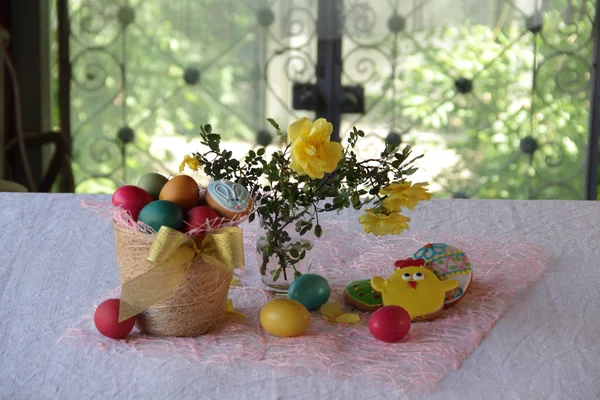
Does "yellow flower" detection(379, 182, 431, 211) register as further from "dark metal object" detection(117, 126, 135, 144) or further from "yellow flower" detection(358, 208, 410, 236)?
"dark metal object" detection(117, 126, 135, 144)

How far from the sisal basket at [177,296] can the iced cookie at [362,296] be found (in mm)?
199

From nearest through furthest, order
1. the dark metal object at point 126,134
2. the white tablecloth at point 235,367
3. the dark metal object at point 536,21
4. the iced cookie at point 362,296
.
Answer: the white tablecloth at point 235,367 < the iced cookie at point 362,296 < the dark metal object at point 536,21 < the dark metal object at point 126,134

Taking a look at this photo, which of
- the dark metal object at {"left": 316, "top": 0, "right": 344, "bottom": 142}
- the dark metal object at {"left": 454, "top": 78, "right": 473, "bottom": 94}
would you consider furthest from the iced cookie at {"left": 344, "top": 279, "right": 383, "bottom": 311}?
the dark metal object at {"left": 454, "top": 78, "right": 473, "bottom": 94}

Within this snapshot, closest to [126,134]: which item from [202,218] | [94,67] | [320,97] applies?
[94,67]

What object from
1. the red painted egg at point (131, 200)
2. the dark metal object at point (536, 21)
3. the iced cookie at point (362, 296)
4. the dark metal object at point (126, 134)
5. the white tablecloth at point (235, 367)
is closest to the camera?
the white tablecloth at point (235, 367)

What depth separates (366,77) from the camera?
2646 millimetres

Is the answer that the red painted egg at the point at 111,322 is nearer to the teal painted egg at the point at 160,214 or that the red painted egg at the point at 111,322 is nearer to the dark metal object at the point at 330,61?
the teal painted egg at the point at 160,214

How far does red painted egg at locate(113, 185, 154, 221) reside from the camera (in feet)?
3.09

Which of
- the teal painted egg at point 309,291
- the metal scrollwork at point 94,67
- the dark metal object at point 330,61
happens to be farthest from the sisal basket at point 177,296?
the metal scrollwork at point 94,67

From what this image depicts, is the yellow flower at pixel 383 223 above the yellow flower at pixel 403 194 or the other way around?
the other way around

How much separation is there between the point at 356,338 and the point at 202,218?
24cm

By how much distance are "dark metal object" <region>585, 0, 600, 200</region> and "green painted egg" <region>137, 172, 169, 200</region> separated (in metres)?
2.02

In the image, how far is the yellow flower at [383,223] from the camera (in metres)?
1.00

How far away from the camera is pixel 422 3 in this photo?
8.57 feet
